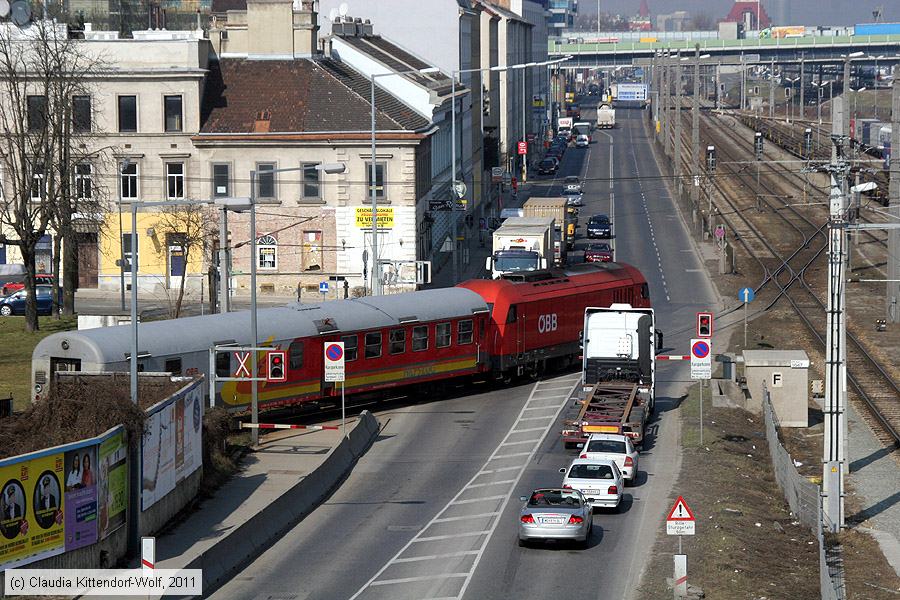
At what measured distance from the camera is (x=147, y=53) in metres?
73.2

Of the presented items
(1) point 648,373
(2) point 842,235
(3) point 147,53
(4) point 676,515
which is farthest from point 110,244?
(4) point 676,515

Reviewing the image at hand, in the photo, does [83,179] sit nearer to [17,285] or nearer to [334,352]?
[17,285]

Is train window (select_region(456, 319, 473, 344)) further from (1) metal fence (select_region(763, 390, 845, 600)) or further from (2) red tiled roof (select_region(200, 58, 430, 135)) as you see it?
(2) red tiled roof (select_region(200, 58, 430, 135))

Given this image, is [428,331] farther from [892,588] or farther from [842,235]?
[892,588]

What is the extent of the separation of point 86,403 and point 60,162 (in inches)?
1399

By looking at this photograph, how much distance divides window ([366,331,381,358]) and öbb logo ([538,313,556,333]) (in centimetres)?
785

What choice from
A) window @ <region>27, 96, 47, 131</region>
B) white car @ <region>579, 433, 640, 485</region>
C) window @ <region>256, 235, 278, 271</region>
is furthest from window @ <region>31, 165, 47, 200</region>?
white car @ <region>579, 433, 640, 485</region>

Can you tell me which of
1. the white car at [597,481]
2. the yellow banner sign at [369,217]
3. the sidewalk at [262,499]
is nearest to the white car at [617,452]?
the white car at [597,481]

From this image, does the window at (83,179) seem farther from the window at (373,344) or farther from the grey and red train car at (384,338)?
the window at (373,344)

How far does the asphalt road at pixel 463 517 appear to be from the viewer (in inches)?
1129

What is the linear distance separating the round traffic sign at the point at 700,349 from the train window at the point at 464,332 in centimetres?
905

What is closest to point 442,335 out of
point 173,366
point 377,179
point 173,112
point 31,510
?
point 173,366

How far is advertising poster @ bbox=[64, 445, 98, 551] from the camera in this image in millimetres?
26141

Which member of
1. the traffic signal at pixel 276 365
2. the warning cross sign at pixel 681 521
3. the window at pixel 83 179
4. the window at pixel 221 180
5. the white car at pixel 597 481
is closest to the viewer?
the warning cross sign at pixel 681 521
